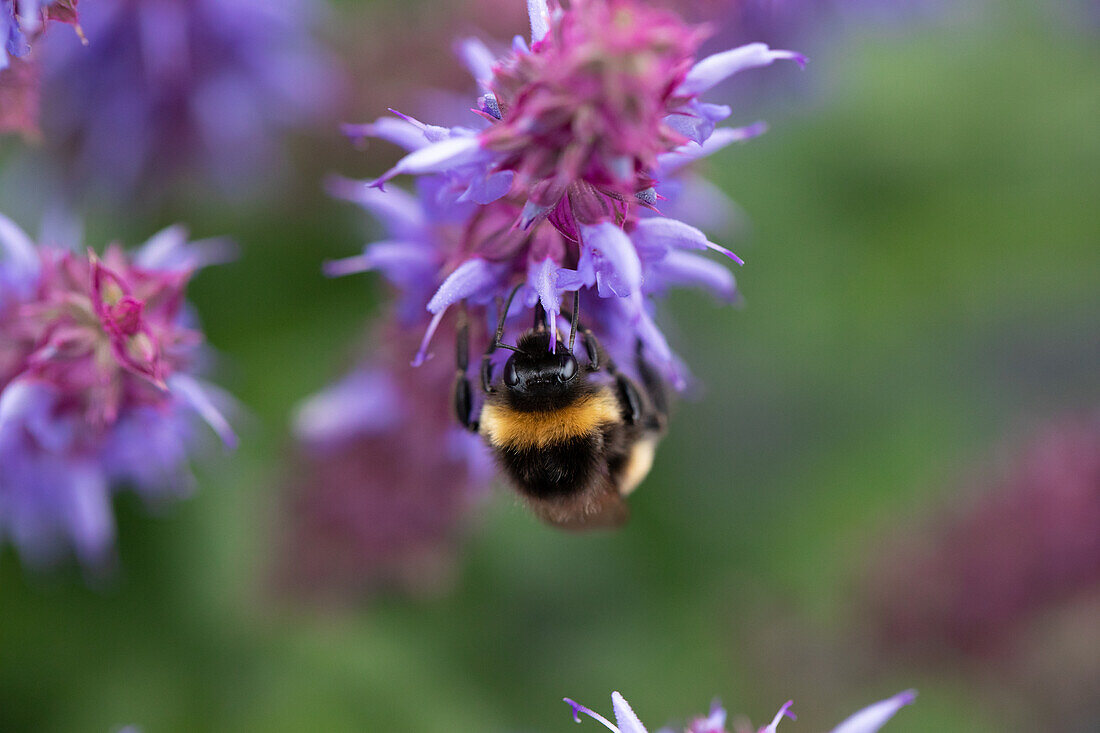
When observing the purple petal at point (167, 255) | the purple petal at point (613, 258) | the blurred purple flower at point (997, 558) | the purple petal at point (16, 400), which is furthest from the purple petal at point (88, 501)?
the blurred purple flower at point (997, 558)

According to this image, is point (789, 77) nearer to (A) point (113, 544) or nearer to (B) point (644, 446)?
(B) point (644, 446)

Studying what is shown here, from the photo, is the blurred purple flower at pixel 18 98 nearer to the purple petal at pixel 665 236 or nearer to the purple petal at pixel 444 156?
the purple petal at pixel 444 156

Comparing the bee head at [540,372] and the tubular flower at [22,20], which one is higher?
the tubular flower at [22,20]

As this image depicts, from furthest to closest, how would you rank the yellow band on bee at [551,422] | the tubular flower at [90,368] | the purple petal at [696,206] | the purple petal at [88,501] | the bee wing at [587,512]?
the purple petal at [696,206]
the purple petal at [88,501]
the bee wing at [587,512]
the yellow band on bee at [551,422]
the tubular flower at [90,368]

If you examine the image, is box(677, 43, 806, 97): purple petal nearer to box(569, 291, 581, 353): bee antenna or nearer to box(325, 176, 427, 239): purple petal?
box(569, 291, 581, 353): bee antenna

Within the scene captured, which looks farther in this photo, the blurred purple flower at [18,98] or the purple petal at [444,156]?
the blurred purple flower at [18,98]

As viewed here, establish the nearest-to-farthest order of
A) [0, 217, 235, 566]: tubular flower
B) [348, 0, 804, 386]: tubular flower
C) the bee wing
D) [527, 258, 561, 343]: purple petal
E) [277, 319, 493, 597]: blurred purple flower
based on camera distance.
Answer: [348, 0, 804, 386]: tubular flower → [527, 258, 561, 343]: purple petal → [0, 217, 235, 566]: tubular flower → the bee wing → [277, 319, 493, 597]: blurred purple flower

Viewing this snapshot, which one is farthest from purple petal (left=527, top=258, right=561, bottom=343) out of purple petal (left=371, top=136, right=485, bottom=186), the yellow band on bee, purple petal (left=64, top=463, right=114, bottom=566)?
purple petal (left=64, top=463, right=114, bottom=566)

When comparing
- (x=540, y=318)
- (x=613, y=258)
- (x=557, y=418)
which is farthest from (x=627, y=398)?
(x=613, y=258)

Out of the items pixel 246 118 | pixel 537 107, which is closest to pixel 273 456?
pixel 246 118
